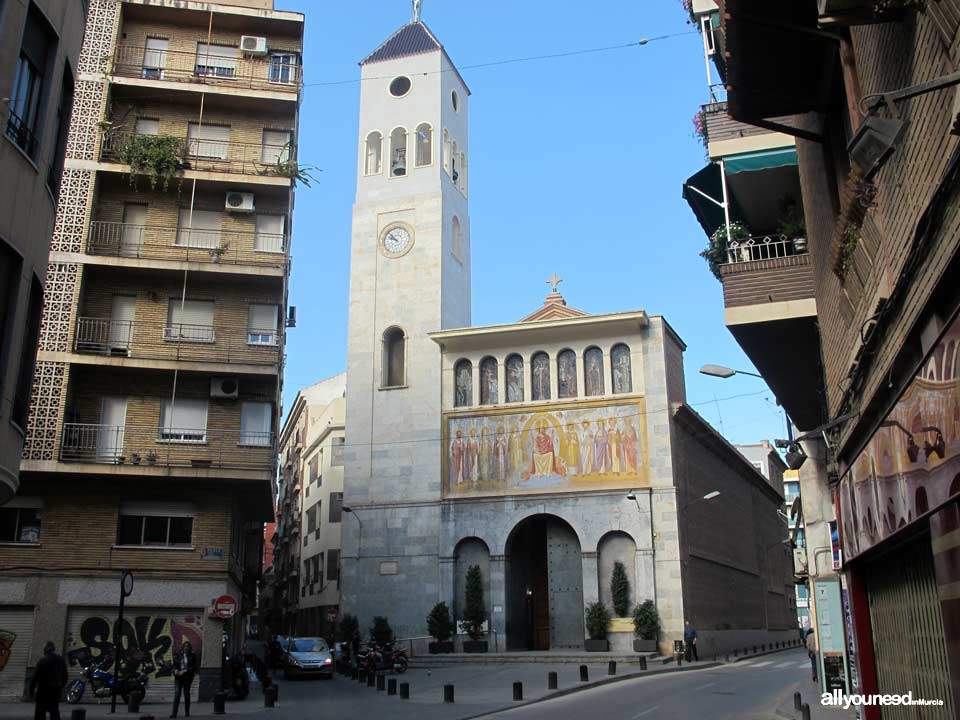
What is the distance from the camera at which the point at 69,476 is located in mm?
21500

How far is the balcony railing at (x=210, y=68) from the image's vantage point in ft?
82.4

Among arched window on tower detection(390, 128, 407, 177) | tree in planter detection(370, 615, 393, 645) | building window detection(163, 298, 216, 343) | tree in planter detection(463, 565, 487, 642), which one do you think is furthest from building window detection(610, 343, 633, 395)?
building window detection(163, 298, 216, 343)

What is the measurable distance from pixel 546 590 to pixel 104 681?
76.8 feet

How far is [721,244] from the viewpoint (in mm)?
15500

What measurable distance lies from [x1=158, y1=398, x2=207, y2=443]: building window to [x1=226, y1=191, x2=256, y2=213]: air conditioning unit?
17.1 ft

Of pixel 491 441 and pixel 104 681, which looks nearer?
pixel 104 681

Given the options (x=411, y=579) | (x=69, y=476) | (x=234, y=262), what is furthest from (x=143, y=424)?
(x=411, y=579)

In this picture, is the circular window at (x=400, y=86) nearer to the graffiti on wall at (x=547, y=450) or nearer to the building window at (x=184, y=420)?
the graffiti on wall at (x=547, y=450)

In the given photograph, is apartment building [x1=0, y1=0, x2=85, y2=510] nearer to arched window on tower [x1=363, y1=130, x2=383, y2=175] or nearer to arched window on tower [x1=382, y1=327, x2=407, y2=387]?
arched window on tower [x1=382, y1=327, x2=407, y2=387]

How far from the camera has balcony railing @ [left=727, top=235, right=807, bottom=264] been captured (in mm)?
14648

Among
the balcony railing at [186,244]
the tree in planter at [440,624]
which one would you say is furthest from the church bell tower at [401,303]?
the balcony railing at [186,244]

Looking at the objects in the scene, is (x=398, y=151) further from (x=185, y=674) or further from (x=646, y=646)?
(x=185, y=674)

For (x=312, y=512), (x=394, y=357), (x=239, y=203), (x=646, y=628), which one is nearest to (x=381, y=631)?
(x=646, y=628)

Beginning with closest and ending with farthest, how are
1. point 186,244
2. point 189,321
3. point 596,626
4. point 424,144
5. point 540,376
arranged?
point 189,321 < point 186,244 < point 596,626 < point 540,376 < point 424,144
